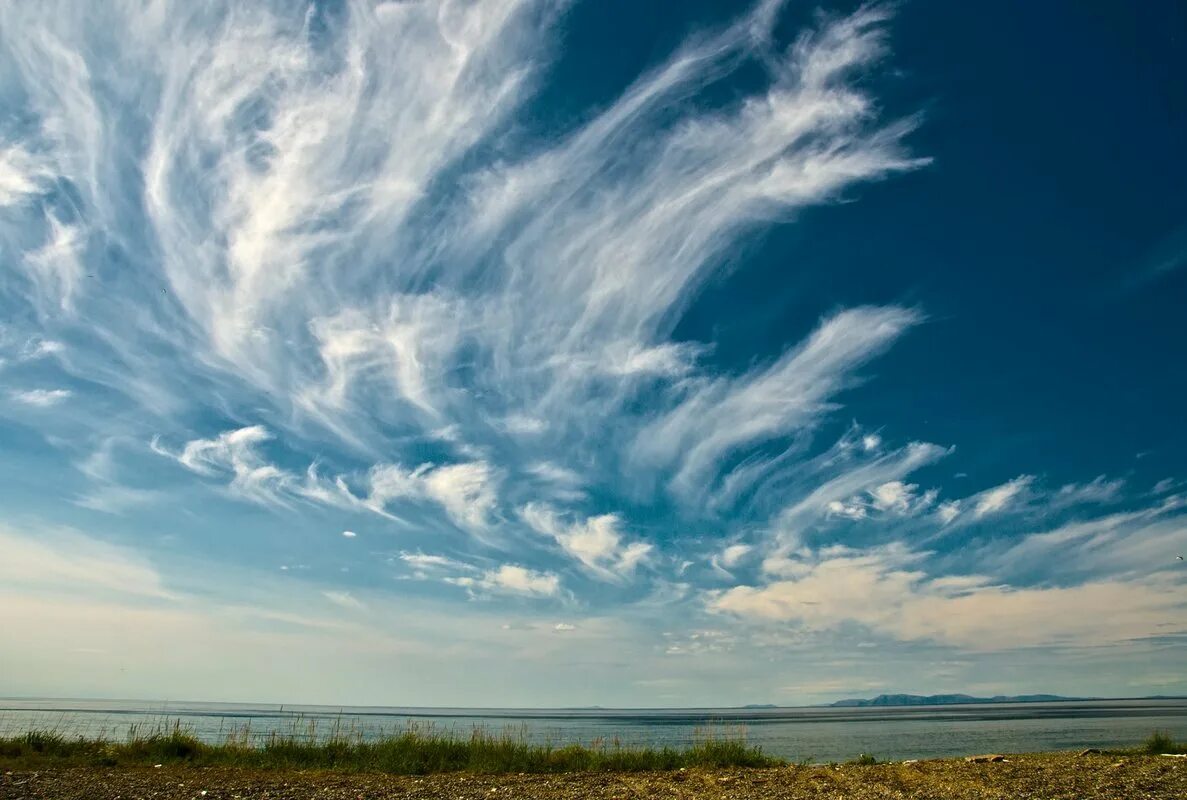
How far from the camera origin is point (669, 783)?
19516 millimetres

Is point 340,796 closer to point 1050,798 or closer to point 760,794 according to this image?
point 760,794

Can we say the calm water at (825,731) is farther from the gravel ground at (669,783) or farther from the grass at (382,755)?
the gravel ground at (669,783)

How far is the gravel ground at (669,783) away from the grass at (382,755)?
4.81ft

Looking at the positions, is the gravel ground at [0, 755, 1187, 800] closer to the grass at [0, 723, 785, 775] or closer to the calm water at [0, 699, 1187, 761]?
the grass at [0, 723, 785, 775]

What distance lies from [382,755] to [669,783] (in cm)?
→ 1003

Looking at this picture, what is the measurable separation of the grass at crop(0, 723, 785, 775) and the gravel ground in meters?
1.47

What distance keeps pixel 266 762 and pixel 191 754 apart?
132 inches

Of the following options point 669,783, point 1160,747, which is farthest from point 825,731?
point 669,783

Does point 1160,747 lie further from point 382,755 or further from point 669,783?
point 382,755

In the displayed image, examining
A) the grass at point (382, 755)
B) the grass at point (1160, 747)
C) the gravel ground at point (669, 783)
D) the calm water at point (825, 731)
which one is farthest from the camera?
the calm water at point (825, 731)

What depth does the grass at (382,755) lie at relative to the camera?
2236cm

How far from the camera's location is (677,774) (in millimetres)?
21469

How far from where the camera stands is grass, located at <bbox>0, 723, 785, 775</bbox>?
880 inches

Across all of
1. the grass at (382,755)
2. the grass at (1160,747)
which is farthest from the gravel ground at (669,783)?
the grass at (1160,747)
